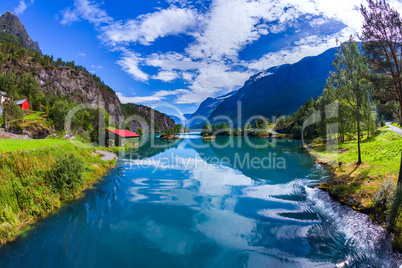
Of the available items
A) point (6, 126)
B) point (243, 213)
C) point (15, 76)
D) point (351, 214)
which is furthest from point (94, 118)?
point (15, 76)

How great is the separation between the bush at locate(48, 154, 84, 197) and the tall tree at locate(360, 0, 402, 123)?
2658cm

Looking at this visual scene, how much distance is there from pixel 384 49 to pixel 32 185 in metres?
28.8

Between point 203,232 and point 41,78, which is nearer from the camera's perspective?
point 203,232

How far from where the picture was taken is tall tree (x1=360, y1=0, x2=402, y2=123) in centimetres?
1336

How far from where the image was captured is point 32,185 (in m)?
13.2

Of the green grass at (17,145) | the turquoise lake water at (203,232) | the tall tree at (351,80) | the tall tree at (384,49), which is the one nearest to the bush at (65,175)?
the turquoise lake water at (203,232)

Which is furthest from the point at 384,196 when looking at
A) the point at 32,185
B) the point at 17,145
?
the point at 17,145

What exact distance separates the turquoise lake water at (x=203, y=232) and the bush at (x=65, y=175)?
153 centimetres

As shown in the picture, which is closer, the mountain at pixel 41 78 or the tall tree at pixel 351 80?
the tall tree at pixel 351 80

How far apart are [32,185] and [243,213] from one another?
16359 mm

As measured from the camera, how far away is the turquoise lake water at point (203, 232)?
9.38 metres

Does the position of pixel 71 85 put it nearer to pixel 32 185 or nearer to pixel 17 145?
pixel 17 145

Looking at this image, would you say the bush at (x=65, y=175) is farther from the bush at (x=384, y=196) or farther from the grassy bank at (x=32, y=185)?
the bush at (x=384, y=196)

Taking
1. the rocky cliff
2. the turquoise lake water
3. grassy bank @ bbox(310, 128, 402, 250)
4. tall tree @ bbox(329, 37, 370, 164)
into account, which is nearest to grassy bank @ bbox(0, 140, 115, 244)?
the turquoise lake water
